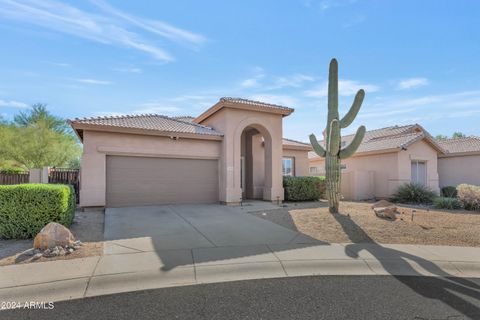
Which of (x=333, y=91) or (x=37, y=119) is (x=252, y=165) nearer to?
(x=333, y=91)

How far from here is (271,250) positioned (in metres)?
6.82

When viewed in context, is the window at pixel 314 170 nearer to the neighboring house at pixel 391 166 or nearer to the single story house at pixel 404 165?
the single story house at pixel 404 165

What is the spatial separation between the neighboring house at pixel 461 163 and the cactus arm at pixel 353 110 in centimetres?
1458

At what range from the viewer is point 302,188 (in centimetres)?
1644

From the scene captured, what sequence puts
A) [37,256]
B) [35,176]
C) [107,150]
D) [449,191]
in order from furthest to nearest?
[449,191], [35,176], [107,150], [37,256]

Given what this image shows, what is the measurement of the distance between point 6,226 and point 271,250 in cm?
653

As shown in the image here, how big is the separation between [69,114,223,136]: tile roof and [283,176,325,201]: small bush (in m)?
4.68

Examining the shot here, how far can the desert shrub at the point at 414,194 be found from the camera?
17.0 m

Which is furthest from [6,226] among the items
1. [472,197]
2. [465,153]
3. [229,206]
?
[465,153]

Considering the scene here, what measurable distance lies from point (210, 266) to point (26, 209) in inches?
205

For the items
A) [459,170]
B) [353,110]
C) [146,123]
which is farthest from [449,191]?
[146,123]

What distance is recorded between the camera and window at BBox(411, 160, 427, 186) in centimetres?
2000

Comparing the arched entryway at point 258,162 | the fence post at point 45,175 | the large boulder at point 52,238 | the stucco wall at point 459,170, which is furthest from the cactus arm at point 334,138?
the stucco wall at point 459,170

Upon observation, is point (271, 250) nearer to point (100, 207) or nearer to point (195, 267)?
point (195, 267)
